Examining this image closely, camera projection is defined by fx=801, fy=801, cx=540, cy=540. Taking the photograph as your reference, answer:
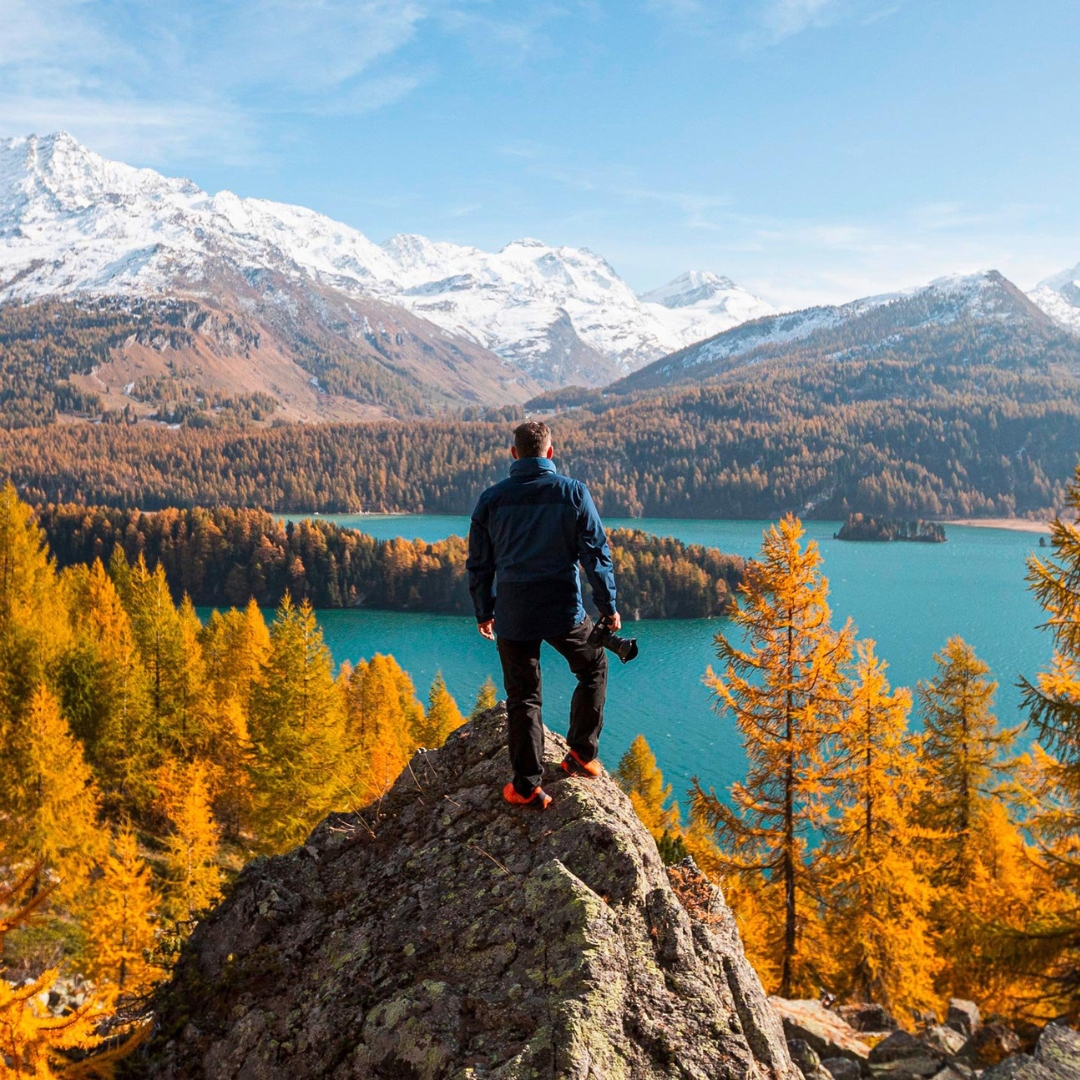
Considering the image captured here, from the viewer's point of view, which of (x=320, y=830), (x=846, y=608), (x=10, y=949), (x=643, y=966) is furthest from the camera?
(x=846, y=608)

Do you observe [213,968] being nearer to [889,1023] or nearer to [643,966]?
[643,966]

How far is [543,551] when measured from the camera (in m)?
6.80

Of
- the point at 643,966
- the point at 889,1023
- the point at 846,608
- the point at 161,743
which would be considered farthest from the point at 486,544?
the point at 846,608

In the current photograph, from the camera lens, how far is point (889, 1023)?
14.1 metres

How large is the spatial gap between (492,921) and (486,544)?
305 cm

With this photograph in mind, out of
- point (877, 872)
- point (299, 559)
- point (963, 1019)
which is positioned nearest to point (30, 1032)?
point (963, 1019)

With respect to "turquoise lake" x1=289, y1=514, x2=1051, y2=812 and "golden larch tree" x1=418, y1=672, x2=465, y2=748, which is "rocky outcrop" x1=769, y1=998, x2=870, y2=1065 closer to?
"turquoise lake" x1=289, y1=514, x2=1051, y2=812

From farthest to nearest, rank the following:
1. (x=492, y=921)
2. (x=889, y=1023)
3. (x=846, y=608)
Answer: (x=846, y=608) → (x=889, y=1023) → (x=492, y=921)

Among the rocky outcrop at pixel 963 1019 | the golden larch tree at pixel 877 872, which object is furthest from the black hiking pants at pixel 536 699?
the rocky outcrop at pixel 963 1019

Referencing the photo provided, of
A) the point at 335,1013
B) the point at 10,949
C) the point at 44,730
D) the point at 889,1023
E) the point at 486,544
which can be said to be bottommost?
the point at 10,949

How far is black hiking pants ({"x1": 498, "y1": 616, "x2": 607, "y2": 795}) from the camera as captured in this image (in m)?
6.82

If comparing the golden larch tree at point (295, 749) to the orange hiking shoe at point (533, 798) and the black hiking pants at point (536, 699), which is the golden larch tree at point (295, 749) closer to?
the orange hiking shoe at point (533, 798)

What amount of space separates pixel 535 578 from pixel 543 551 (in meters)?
0.25

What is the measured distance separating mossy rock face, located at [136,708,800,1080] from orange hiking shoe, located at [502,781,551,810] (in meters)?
0.08
